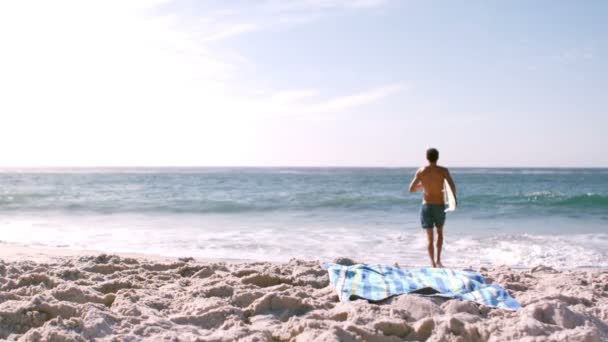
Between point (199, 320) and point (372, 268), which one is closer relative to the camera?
point (199, 320)

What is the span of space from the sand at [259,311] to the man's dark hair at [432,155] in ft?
5.74

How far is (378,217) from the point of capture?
1537cm

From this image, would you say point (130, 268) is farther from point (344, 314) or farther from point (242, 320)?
point (344, 314)

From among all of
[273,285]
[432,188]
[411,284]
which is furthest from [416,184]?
[273,285]

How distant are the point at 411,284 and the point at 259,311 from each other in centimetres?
138

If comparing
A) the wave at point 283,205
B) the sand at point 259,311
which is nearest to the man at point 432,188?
the sand at point 259,311

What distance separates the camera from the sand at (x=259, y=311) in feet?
10.6

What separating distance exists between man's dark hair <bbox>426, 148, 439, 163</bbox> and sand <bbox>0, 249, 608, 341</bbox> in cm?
175

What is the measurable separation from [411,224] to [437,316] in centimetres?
981

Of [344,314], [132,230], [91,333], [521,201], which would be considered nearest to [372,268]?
[344,314]

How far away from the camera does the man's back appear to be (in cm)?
634

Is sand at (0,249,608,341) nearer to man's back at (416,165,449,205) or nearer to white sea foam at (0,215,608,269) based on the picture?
man's back at (416,165,449,205)

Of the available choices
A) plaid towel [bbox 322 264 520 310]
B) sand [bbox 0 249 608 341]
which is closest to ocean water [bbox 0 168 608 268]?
plaid towel [bbox 322 264 520 310]

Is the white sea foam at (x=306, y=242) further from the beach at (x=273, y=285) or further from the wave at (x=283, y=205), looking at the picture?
the wave at (x=283, y=205)
